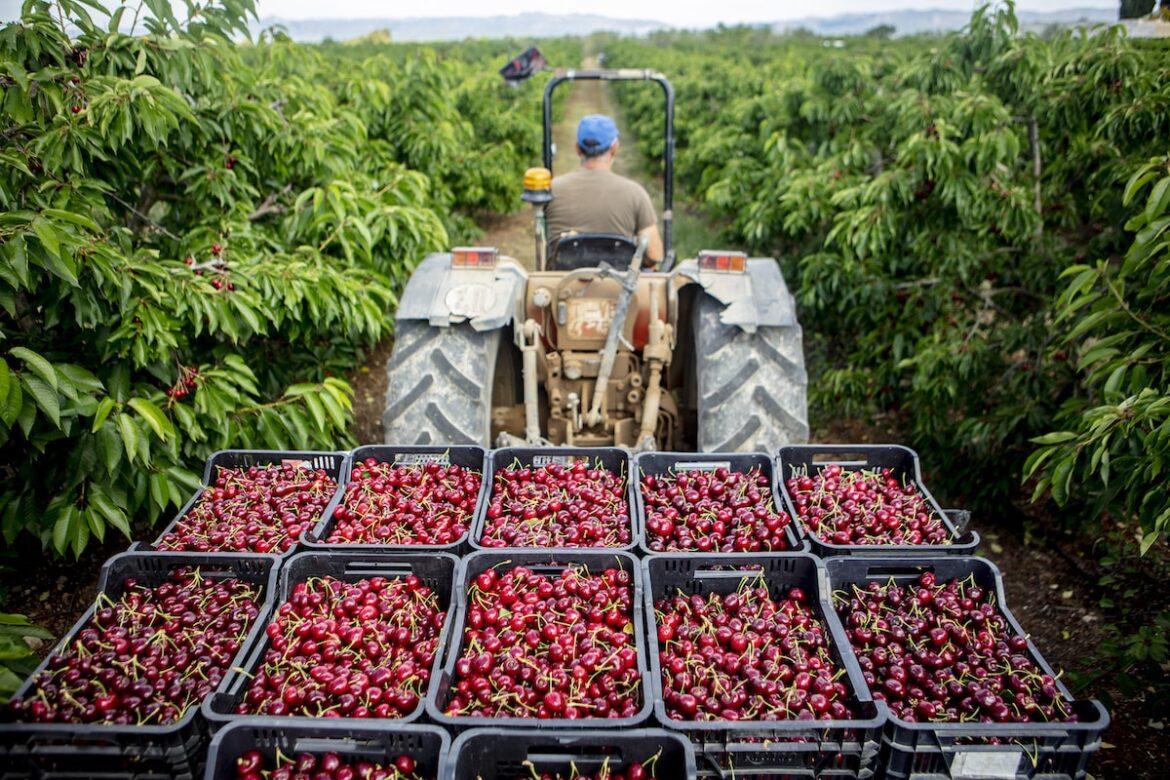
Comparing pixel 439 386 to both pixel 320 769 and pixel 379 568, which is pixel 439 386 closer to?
pixel 379 568

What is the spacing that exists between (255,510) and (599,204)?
2595mm

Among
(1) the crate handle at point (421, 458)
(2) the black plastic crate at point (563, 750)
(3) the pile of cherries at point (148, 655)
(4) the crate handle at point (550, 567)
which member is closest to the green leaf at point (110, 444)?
(3) the pile of cherries at point (148, 655)

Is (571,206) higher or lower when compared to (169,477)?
higher

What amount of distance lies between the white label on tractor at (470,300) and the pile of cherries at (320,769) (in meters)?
2.23

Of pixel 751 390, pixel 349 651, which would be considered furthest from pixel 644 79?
pixel 349 651

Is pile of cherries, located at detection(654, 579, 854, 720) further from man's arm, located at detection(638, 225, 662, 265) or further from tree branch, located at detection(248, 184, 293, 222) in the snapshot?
tree branch, located at detection(248, 184, 293, 222)

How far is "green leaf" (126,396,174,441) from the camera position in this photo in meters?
2.87

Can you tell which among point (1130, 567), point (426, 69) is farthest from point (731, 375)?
point (426, 69)

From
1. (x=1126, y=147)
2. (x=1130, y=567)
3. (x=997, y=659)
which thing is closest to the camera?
(x=997, y=659)

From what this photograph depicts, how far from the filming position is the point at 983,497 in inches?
175

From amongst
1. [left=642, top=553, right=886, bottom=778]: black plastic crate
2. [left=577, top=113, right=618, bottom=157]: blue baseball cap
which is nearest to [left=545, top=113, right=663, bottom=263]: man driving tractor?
[left=577, top=113, right=618, bottom=157]: blue baseball cap

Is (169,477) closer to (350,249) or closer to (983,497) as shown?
(350,249)

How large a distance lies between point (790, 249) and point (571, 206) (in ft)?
13.4

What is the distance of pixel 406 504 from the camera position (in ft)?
8.85
